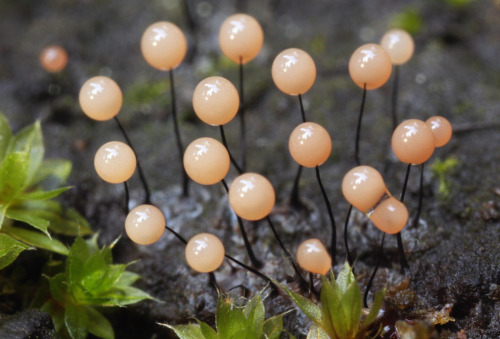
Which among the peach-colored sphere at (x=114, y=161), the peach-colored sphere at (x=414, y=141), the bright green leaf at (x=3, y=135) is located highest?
the peach-colored sphere at (x=414, y=141)

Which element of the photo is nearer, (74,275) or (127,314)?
(74,275)

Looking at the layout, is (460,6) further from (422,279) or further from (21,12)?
(21,12)

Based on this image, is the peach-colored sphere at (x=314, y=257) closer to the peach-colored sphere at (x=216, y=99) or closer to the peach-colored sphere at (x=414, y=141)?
the peach-colored sphere at (x=414, y=141)

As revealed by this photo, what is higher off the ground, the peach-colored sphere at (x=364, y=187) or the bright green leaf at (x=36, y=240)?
the peach-colored sphere at (x=364, y=187)

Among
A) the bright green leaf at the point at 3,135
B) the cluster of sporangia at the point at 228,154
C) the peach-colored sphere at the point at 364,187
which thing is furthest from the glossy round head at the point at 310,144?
the bright green leaf at the point at 3,135

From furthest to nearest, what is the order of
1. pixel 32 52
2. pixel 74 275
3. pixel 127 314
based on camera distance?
pixel 32 52 → pixel 127 314 → pixel 74 275

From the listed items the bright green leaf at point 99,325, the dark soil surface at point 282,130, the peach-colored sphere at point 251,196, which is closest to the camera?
the peach-colored sphere at point 251,196

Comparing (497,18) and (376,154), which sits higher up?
(497,18)

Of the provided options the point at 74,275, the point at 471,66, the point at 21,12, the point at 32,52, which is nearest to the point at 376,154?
the point at 471,66
